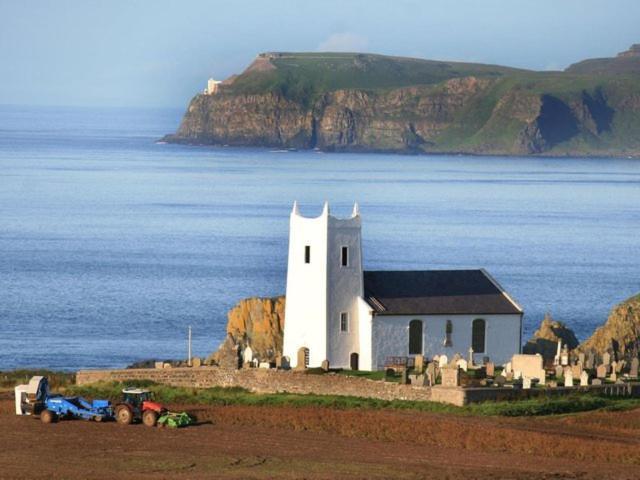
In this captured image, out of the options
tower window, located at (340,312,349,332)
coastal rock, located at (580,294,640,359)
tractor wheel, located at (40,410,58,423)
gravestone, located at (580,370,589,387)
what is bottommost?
tractor wheel, located at (40,410,58,423)

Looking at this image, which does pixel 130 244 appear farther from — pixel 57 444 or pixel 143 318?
pixel 57 444

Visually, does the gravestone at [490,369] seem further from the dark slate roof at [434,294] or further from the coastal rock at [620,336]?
the coastal rock at [620,336]

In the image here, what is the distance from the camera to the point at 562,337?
2630 inches

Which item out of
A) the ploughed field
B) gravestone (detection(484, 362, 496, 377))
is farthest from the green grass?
gravestone (detection(484, 362, 496, 377))

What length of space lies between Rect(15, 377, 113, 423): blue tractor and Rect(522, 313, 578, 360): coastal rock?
1787 centimetres

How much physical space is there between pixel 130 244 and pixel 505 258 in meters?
23.1

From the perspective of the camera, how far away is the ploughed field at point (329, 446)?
41.1 m

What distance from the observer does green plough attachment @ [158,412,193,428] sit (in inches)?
1863

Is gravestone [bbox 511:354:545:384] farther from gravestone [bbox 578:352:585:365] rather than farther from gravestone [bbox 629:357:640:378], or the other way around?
gravestone [bbox 629:357:640:378]

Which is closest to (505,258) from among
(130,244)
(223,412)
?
(130,244)

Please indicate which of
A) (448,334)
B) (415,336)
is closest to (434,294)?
(448,334)

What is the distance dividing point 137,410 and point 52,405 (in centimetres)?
205

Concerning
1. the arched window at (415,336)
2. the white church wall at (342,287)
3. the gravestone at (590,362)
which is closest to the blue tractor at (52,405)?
the white church wall at (342,287)

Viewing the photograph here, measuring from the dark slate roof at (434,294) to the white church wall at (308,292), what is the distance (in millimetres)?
1444
